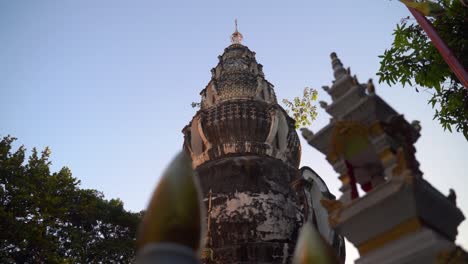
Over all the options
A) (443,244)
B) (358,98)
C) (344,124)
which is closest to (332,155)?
(344,124)

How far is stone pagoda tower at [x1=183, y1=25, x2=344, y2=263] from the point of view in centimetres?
1487

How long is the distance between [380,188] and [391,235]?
543 mm

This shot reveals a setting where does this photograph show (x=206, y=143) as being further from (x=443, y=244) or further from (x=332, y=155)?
(x=443, y=244)

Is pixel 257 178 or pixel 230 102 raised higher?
pixel 230 102

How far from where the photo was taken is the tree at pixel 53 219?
13656 millimetres

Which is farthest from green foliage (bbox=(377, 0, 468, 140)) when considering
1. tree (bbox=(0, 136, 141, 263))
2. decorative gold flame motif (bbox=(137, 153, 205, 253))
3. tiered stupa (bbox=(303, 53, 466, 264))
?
tree (bbox=(0, 136, 141, 263))

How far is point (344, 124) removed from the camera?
584 centimetres

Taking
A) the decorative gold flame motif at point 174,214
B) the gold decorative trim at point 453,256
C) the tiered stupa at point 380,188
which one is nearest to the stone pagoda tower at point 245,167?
the tiered stupa at point 380,188

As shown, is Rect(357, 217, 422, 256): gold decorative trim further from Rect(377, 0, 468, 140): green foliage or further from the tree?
the tree

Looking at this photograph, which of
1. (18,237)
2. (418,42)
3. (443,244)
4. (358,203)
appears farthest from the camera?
(18,237)

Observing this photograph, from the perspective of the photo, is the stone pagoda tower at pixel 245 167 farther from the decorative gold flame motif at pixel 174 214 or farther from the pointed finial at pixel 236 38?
the decorative gold flame motif at pixel 174 214

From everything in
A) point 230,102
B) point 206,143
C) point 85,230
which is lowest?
point 85,230

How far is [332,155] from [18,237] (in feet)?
Result: 37.3

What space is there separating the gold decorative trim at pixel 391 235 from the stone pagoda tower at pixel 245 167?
8.49 meters
